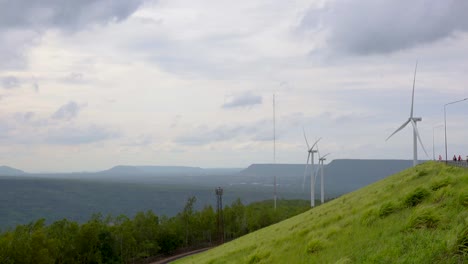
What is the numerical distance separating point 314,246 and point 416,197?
4.61 meters

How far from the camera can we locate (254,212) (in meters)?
121

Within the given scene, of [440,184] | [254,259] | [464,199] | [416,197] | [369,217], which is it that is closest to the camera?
[464,199]

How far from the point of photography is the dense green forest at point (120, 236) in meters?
60.5

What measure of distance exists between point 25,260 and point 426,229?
2246 inches

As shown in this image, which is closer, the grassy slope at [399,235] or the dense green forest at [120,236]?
the grassy slope at [399,235]

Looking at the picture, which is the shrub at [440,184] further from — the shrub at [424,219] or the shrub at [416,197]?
the shrub at [424,219]

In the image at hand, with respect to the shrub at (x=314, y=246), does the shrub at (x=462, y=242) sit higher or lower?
higher

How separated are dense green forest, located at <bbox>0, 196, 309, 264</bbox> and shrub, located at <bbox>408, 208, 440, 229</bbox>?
5447 cm

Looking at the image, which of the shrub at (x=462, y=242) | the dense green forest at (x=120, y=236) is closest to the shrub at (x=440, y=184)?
the shrub at (x=462, y=242)

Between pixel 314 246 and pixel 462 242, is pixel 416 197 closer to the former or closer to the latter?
pixel 314 246

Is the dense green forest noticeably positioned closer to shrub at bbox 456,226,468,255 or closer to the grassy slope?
the grassy slope

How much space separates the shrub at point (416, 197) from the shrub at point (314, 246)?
153 inches

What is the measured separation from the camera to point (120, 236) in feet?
270

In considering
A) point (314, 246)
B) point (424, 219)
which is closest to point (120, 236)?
point (314, 246)
